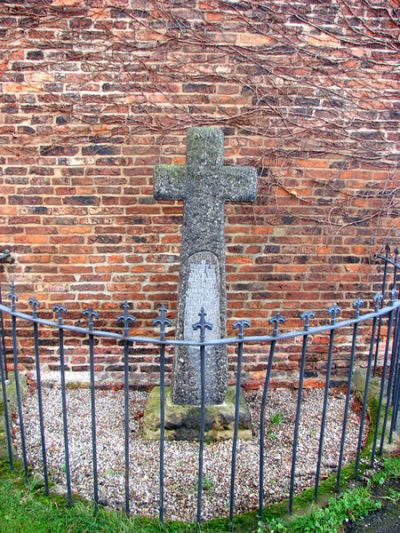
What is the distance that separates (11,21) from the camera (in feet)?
11.1

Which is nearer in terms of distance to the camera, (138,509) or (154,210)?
(138,509)

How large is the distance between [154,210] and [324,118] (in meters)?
1.53

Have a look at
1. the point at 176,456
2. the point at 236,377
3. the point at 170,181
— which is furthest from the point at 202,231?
the point at 176,456

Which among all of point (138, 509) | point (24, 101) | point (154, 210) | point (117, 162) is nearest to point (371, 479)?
point (138, 509)

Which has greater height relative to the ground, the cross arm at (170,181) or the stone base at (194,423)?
the cross arm at (170,181)

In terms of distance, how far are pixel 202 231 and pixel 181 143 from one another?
3.46 ft

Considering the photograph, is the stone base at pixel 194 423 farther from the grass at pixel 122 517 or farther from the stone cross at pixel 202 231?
the grass at pixel 122 517

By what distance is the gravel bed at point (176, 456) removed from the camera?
8.74 feet

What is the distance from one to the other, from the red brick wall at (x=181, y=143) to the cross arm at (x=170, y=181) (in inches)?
32.9

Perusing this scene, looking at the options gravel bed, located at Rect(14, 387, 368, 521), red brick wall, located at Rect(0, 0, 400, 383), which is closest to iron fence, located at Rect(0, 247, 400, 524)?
gravel bed, located at Rect(14, 387, 368, 521)

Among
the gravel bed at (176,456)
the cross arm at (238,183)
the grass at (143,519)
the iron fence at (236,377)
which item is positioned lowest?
the gravel bed at (176,456)

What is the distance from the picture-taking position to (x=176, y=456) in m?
3.00

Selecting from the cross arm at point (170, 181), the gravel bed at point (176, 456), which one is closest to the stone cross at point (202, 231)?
the cross arm at point (170, 181)

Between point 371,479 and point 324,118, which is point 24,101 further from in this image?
point 371,479
